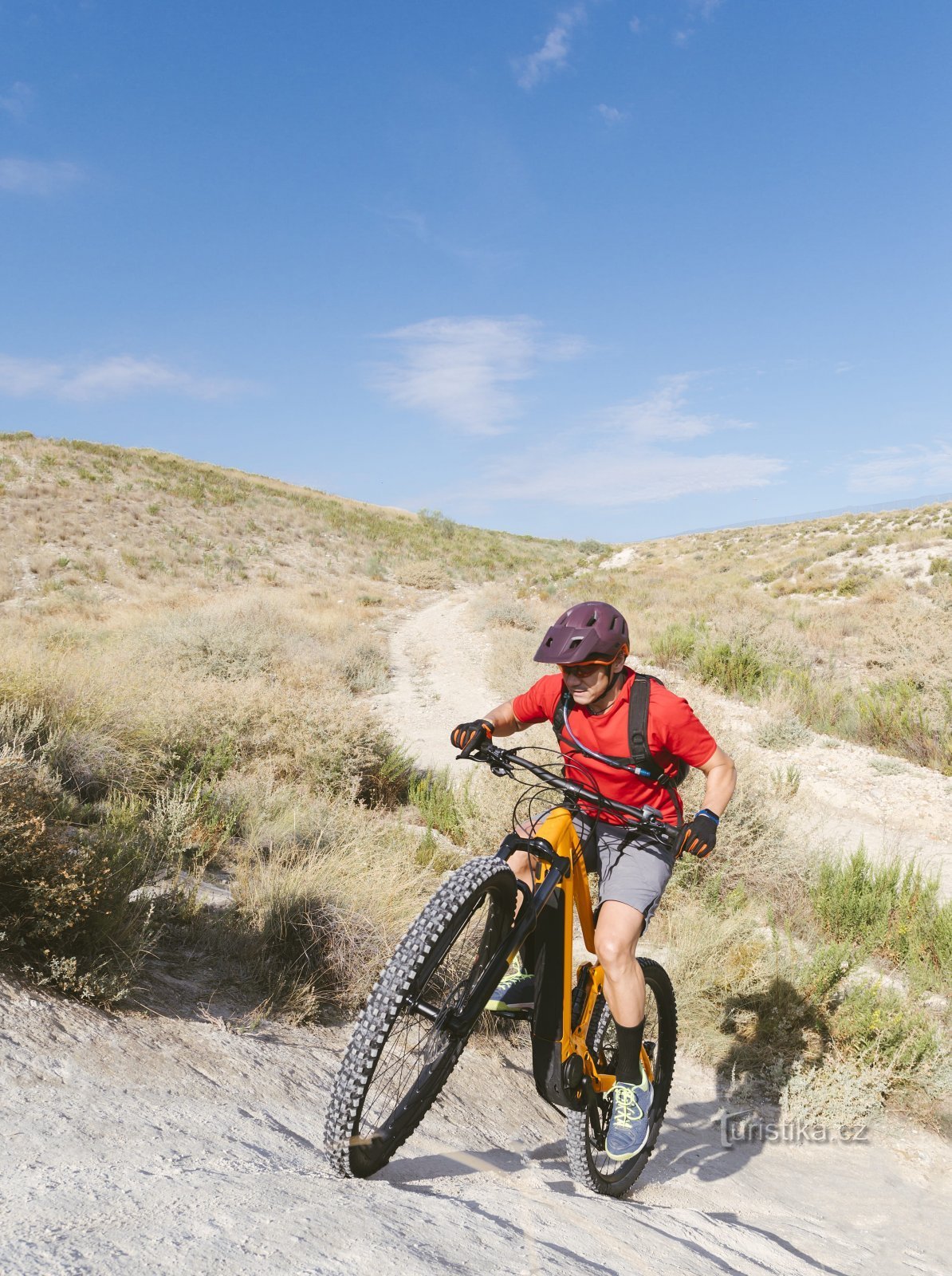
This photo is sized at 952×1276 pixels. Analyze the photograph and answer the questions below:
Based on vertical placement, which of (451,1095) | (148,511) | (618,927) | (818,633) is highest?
(148,511)

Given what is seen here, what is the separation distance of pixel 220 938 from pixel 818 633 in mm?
15357

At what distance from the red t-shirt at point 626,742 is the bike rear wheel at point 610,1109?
66 cm

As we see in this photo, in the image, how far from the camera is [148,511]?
31.0 metres

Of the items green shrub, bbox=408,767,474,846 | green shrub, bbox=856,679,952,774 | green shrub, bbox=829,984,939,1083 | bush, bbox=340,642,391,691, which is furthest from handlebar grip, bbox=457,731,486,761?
bush, bbox=340,642,391,691

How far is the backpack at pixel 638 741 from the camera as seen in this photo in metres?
2.87

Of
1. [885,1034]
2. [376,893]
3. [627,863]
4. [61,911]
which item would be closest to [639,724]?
[627,863]

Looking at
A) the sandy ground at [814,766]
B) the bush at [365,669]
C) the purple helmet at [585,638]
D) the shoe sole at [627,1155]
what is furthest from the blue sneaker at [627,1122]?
the bush at [365,669]

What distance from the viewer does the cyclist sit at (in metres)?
2.81

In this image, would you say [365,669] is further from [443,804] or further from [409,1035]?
[409,1035]

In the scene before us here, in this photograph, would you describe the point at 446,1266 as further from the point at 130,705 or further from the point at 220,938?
the point at 130,705

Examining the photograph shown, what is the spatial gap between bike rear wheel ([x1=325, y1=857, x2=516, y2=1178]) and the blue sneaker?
92cm

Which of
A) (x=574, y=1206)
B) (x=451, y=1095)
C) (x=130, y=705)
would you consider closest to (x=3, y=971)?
(x=451, y=1095)

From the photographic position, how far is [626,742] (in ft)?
9.75

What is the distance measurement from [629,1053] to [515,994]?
53cm
